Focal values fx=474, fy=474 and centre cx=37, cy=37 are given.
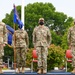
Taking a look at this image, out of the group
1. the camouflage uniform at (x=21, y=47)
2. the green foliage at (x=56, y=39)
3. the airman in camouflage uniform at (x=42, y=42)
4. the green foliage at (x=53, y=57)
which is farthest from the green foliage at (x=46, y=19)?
the airman in camouflage uniform at (x=42, y=42)

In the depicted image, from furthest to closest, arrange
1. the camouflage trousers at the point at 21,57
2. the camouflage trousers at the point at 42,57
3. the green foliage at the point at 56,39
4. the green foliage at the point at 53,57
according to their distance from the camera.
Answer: the green foliage at the point at 56,39
the green foliage at the point at 53,57
the camouflage trousers at the point at 21,57
the camouflage trousers at the point at 42,57

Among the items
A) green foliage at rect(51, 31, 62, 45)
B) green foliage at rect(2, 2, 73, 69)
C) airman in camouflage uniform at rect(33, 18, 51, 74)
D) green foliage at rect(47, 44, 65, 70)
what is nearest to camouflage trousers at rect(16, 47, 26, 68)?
airman in camouflage uniform at rect(33, 18, 51, 74)

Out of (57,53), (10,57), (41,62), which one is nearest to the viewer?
(41,62)

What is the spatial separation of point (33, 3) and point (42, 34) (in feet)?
139

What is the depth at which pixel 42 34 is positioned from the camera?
15.7m

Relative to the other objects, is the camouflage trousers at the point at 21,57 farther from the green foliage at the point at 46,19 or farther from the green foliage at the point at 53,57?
the green foliage at the point at 46,19

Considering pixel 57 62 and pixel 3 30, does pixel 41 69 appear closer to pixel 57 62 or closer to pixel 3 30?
pixel 3 30

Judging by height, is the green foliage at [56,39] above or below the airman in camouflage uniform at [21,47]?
above

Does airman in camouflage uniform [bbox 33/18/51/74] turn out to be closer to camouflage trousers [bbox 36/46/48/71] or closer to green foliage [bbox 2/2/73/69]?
camouflage trousers [bbox 36/46/48/71]

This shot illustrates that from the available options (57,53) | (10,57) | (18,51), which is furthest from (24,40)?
(10,57)

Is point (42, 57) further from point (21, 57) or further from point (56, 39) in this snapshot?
point (56, 39)

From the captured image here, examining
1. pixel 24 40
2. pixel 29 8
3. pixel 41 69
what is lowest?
pixel 41 69

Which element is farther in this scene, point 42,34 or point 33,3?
point 33,3

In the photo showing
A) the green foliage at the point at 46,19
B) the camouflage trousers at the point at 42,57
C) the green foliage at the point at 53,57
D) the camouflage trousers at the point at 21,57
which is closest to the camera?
the camouflage trousers at the point at 42,57
